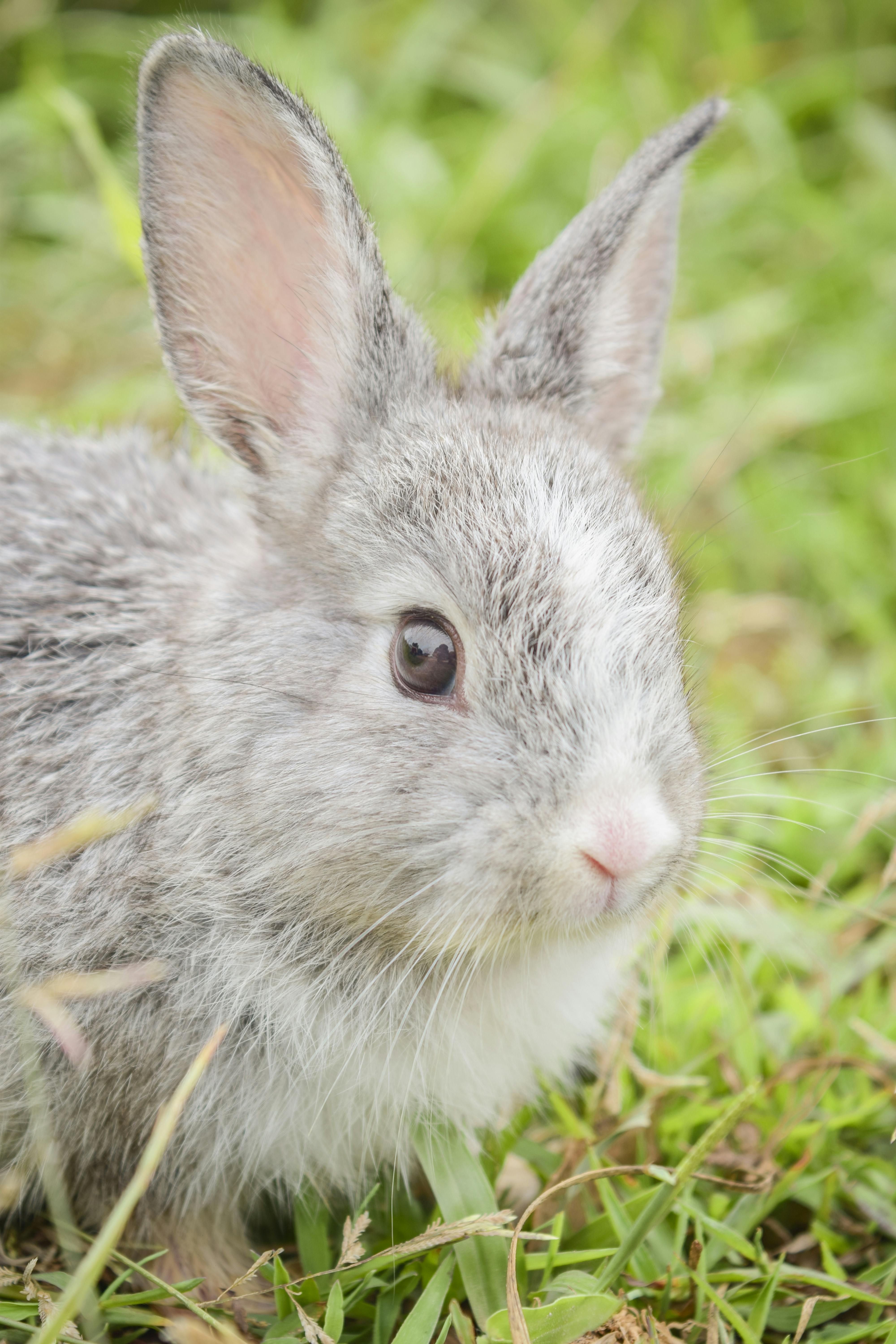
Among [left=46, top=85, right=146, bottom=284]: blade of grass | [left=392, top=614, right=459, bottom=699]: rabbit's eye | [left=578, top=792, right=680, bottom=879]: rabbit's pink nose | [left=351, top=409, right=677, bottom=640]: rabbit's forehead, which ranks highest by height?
[left=46, top=85, right=146, bottom=284]: blade of grass

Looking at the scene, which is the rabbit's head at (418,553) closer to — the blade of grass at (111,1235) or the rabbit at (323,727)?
the rabbit at (323,727)

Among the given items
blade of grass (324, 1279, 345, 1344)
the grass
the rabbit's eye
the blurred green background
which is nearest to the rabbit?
the rabbit's eye

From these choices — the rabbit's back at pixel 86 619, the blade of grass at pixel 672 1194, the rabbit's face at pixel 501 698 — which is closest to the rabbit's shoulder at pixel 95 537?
the rabbit's back at pixel 86 619

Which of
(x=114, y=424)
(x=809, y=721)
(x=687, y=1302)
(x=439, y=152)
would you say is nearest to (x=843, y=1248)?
(x=687, y=1302)

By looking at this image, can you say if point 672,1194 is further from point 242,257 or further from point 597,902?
point 242,257


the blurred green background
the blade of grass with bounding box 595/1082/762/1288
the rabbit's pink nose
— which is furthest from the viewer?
the blurred green background

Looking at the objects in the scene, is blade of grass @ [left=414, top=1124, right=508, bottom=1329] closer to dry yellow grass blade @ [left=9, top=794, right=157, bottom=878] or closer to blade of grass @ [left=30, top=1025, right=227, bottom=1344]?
blade of grass @ [left=30, top=1025, right=227, bottom=1344]

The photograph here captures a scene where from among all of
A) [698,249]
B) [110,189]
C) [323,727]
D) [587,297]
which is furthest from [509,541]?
[698,249]
